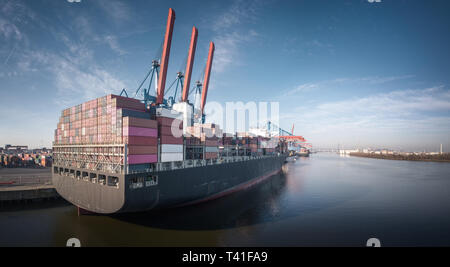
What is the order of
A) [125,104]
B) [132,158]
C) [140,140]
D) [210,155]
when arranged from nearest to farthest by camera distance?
1. [132,158]
2. [140,140]
3. [125,104]
4. [210,155]

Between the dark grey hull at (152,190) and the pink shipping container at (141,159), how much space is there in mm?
1191

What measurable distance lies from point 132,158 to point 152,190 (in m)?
3.67

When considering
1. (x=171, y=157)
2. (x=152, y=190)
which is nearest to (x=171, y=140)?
(x=171, y=157)

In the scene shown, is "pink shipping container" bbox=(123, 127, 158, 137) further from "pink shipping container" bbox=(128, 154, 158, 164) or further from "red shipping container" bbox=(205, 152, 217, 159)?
"red shipping container" bbox=(205, 152, 217, 159)

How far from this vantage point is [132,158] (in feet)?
55.5

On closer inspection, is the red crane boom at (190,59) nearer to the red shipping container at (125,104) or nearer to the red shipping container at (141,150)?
the red shipping container at (125,104)

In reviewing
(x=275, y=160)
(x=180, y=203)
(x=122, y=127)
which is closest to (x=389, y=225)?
(x=180, y=203)

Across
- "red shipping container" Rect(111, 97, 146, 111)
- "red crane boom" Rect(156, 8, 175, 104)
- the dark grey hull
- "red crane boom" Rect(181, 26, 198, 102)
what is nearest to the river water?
the dark grey hull

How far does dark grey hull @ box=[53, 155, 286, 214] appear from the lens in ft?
54.8

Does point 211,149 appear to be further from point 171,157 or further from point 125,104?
point 125,104

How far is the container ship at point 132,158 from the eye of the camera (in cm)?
1708

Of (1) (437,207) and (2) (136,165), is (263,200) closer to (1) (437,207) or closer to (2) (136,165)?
(2) (136,165)

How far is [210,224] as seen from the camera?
1872cm

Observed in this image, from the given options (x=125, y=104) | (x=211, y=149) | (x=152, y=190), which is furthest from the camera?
(x=211, y=149)
